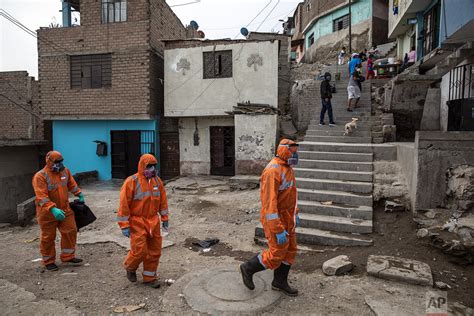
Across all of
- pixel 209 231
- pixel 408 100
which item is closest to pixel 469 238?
pixel 209 231

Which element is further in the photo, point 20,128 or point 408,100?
point 20,128

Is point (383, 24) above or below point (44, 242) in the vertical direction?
above

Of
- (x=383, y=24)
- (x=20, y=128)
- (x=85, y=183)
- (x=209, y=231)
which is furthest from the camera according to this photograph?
(x=383, y=24)

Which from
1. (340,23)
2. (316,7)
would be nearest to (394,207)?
(340,23)

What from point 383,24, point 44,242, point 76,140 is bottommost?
point 44,242

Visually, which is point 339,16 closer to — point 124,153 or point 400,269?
point 124,153

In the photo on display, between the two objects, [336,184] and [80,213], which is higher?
[336,184]

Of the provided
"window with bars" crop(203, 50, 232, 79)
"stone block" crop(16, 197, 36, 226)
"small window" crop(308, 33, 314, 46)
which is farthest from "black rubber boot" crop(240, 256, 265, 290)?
"small window" crop(308, 33, 314, 46)

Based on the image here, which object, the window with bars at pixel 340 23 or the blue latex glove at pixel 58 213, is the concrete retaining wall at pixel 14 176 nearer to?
the blue latex glove at pixel 58 213

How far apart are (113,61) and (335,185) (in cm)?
1044

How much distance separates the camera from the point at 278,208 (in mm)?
3643

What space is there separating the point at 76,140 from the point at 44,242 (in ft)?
33.5

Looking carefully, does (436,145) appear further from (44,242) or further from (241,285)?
(44,242)

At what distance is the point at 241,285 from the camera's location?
3846 mm
